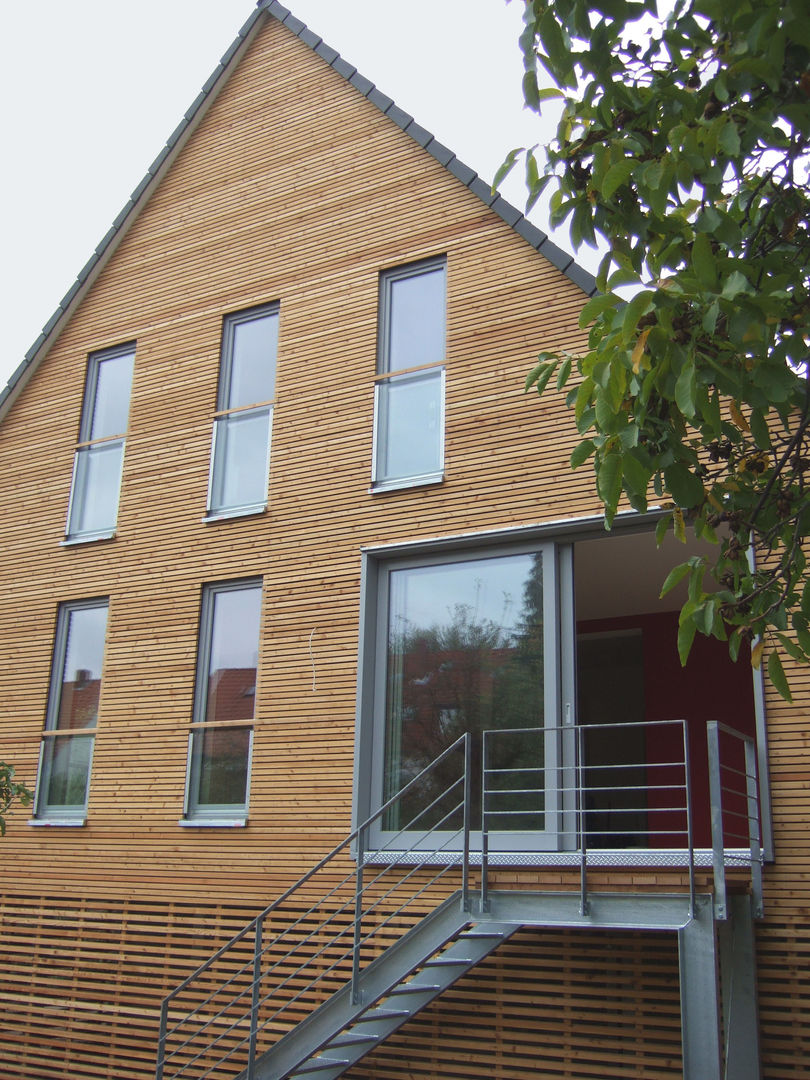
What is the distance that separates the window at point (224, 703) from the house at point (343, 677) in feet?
0.09

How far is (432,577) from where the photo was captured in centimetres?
930

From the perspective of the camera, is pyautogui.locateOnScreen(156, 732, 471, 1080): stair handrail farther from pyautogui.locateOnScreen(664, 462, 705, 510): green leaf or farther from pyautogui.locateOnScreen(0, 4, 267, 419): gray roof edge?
pyautogui.locateOnScreen(0, 4, 267, 419): gray roof edge

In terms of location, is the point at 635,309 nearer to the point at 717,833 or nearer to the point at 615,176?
the point at 615,176

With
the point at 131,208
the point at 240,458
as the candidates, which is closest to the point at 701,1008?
the point at 240,458

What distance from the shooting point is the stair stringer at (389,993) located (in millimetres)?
7258

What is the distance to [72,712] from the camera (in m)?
11.2

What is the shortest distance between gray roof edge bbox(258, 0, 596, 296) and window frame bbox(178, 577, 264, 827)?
3.75 meters

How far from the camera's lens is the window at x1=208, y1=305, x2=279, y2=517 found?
34.9 ft

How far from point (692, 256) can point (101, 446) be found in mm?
9488

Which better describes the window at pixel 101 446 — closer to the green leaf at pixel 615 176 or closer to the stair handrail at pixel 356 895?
the stair handrail at pixel 356 895

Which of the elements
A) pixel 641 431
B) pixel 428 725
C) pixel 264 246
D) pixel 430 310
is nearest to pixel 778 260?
pixel 641 431

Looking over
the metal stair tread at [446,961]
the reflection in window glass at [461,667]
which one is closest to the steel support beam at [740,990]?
the metal stair tread at [446,961]

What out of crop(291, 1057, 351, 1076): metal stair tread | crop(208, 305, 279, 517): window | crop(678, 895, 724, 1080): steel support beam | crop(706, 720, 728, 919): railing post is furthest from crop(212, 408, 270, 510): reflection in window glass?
crop(678, 895, 724, 1080): steel support beam

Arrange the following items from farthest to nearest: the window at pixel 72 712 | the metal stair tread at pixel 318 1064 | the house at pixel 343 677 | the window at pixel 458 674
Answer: the window at pixel 72 712 → the window at pixel 458 674 → the metal stair tread at pixel 318 1064 → the house at pixel 343 677
